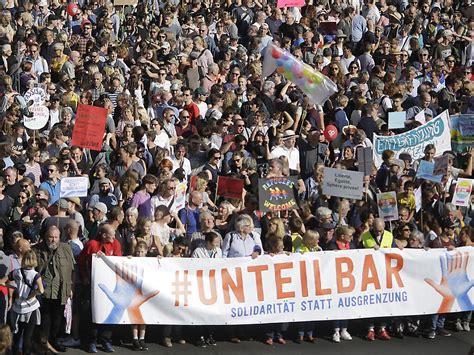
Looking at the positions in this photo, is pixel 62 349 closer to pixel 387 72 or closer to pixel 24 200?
pixel 24 200

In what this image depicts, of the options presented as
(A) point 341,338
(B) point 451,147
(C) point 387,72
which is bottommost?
(A) point 341,338

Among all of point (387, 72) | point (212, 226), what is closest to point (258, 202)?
point (212, 226)

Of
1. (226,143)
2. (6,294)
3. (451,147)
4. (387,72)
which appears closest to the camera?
(6,294)

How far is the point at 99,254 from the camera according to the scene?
50.0ft

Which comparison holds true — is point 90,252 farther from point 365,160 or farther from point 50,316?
point 365,160

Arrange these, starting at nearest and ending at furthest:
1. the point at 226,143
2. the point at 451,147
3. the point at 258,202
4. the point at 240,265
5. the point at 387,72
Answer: the point at 240,265, the point at 258,202, the point at 226,143, the point at 451,147, the point at 387,72

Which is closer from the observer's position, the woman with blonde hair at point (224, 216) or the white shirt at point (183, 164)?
the woman with blonde hair at point (224, 216)

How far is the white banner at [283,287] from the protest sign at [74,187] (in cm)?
149

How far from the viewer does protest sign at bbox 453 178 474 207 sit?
719 inches

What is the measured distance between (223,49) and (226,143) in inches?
172

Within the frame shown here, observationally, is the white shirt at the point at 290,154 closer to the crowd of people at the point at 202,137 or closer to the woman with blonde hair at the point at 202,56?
the crowd of people at the point at 202,137

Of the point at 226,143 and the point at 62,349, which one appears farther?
the point at 226,143

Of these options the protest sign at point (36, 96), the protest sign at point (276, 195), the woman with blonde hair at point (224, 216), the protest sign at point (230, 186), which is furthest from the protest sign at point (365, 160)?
the protest sign at point (36, 96)

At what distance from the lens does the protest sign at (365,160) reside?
59.9 ft
